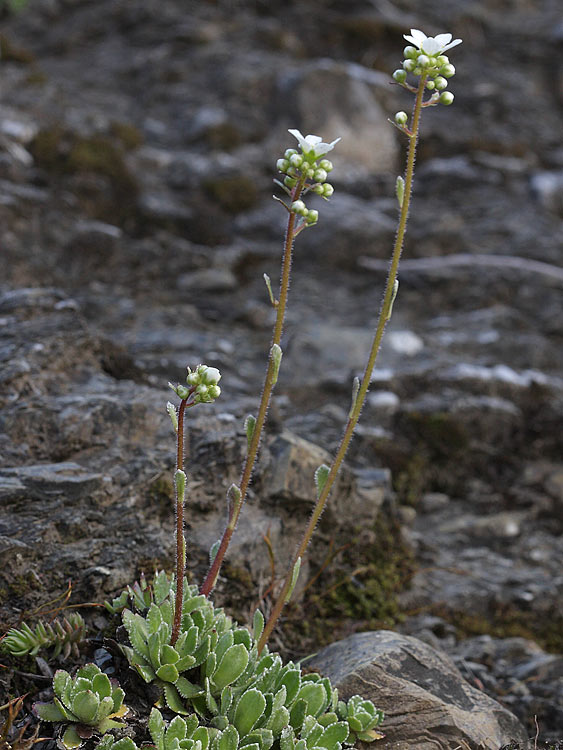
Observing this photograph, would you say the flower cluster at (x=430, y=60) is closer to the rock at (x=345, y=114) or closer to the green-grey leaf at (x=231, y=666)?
the green-grey leaf at (x=231, y=666)

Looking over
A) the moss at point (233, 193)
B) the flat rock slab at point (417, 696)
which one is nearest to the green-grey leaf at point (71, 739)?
the flat rock slab at point (417, 696)

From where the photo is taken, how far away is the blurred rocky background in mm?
3502

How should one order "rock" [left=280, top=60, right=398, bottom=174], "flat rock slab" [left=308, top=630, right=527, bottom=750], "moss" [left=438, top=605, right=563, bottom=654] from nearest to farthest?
"flat rock slab" [left=308, top=630, right=527, bottom=750] → "moss" [left=438, top=605, right=563, bottom=654] → "rock" [left=280, top=60, right=398, bottom=174]

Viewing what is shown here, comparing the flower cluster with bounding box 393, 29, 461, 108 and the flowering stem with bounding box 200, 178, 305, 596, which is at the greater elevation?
the flower cluster with bounding box 393, 29, 461, 108

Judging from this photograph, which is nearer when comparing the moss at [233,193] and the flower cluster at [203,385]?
the flower cluster at [203,385]

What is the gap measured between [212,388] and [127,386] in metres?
2.11

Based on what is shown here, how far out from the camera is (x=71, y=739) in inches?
87.0

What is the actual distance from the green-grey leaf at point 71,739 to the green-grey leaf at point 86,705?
50mm

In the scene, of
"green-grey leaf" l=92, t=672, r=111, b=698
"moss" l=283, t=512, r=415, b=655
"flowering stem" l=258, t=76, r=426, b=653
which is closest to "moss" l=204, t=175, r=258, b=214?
"moss" l=283, t=512, r=415, b=655

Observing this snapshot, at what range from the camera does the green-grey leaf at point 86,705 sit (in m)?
2.19

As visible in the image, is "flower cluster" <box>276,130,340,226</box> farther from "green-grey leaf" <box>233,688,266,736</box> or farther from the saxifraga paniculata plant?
"green-grey leaf" <box>233,688,266,736</box>

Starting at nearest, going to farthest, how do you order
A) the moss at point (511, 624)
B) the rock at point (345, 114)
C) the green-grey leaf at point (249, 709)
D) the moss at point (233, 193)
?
the green-grey leaf at point (249, 709) → the moss at point (511, 624) → the moss at point (233, 193) → the rock at point (345, 114)

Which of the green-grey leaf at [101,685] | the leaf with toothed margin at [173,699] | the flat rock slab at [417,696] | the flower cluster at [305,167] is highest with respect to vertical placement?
the flower cluster at [305,167]

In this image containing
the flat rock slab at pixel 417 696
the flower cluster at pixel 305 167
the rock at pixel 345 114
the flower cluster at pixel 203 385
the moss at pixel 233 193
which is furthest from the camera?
the rock at pixel 345 114
